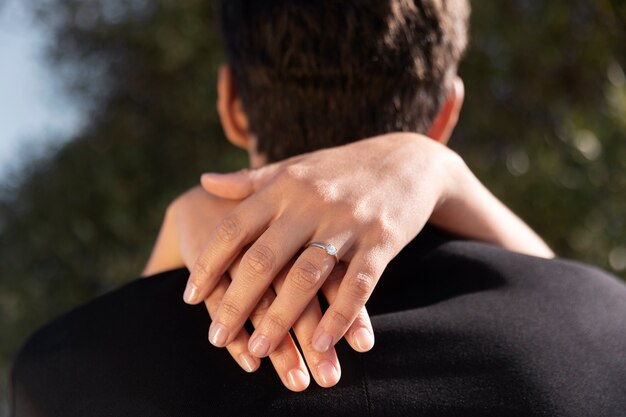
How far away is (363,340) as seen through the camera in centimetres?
117

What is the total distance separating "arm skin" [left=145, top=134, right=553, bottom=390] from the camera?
3.83 feet

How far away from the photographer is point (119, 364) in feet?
4.11

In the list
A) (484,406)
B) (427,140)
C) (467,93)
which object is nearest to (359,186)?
(427,140)

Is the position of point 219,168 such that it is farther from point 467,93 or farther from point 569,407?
point 569,407

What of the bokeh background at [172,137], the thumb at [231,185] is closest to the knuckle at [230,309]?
the thumb at [231,185]

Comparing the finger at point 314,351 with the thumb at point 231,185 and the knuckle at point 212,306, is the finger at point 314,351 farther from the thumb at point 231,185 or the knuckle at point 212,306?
the thumb at point 231,185

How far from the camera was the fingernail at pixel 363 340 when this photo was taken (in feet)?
3.83

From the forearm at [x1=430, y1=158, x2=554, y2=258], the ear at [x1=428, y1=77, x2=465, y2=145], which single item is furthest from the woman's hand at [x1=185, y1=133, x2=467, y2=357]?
the ear at [x1=428, y1=77, x2=465, y2=145]

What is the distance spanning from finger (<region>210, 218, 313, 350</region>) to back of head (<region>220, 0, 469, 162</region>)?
0.49m

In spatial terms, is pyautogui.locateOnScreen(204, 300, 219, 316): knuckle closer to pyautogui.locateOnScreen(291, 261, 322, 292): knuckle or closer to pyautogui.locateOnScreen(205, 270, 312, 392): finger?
pyautogui.locateOnScreen(205, 270, 312, 392): finger

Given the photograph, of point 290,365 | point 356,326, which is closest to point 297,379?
point 290,365

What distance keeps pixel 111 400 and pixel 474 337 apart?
62 cm

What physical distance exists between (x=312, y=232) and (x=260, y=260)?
4.0 inches

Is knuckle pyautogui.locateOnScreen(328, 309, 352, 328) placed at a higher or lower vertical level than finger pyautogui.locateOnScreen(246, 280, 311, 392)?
higher
